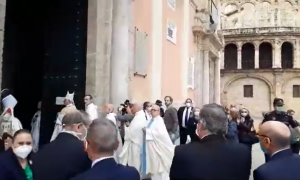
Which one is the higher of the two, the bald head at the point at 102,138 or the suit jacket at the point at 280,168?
the bald head at the point at 102,138

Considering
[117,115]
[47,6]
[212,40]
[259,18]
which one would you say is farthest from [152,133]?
[259,18]

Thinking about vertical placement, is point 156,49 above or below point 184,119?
above

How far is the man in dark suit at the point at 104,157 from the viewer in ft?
9.11

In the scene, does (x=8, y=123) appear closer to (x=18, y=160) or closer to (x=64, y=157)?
(x=18, y=160)

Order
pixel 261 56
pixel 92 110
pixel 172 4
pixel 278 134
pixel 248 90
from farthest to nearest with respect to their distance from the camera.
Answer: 1. pixel 261 56
2. pixel 248 90
3. pixel 172 4
4. pixel 92 110
5. pixel 278 134

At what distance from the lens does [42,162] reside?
3875mm

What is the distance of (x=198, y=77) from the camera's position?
20.7 m

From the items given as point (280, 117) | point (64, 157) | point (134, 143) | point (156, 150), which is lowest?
point (156, 150)

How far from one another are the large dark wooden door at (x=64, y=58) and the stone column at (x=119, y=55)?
0.73m

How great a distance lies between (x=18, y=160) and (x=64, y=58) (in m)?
6.61

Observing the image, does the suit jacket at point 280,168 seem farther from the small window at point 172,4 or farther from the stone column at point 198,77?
the stone column at point 198,77

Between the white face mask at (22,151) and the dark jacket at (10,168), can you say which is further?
the white face mask at (22,151)

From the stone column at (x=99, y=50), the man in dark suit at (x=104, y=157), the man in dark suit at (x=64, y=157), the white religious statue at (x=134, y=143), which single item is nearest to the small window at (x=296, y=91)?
the stone column at (x=99, y=50)

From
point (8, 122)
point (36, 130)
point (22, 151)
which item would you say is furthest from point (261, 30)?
point (22, 151)
